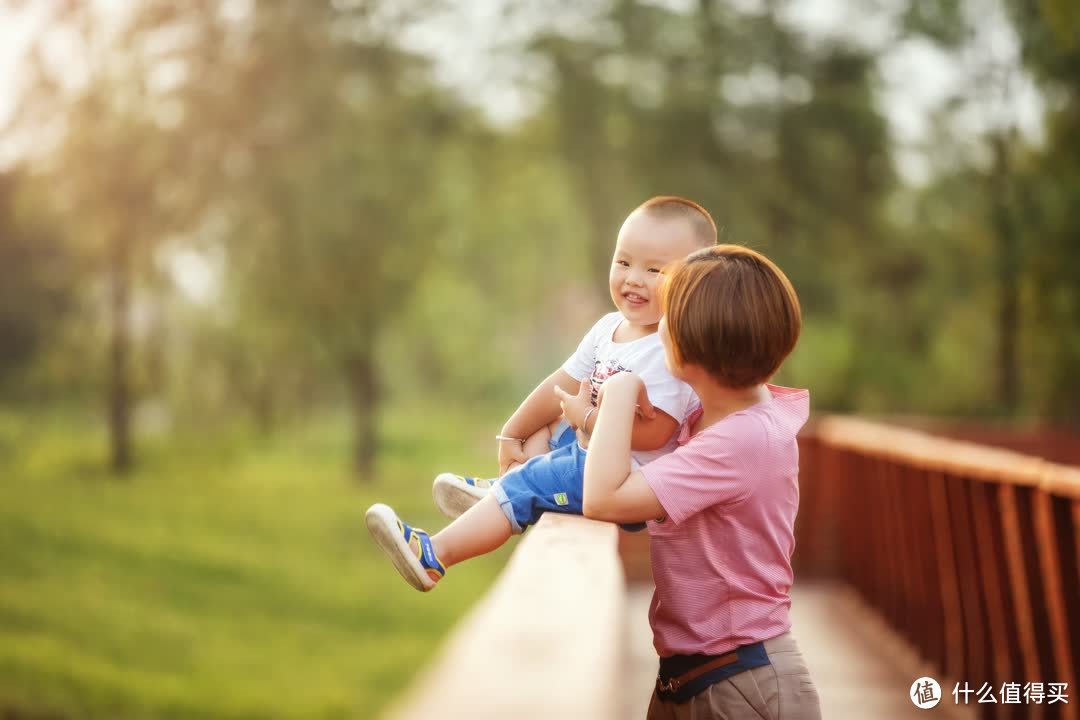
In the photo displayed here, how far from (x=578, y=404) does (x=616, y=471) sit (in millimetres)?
316

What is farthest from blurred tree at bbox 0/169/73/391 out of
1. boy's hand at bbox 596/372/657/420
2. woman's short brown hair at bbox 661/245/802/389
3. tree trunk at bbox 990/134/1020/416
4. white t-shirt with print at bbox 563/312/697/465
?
woman's short brown hair at bbox 661/245/802/389

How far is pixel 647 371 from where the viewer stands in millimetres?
2396

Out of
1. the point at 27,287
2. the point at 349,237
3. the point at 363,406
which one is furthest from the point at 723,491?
the point at 27,287

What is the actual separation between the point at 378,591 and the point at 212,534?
3631 millimetres

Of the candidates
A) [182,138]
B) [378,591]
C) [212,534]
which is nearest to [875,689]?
[182,138]

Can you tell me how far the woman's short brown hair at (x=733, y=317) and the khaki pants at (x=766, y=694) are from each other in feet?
1.66

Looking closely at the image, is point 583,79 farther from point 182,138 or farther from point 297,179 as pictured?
point 182,138

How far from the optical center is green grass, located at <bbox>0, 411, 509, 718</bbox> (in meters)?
20.0

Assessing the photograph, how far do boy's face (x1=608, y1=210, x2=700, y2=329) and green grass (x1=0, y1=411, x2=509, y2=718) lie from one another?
17.1 meters

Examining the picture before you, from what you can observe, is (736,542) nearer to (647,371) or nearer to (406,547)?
(647,371)

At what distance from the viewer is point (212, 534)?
24.6 m

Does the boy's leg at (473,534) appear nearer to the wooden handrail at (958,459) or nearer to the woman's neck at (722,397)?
the woman's neck at (722,397)

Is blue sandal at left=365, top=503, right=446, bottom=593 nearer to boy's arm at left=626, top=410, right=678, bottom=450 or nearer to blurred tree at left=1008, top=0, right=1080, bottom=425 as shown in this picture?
boy's arm at left=626, top=410, right=678, bottom=450

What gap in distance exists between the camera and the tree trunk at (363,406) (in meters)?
24.4
